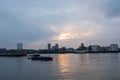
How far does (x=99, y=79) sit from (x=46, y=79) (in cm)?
868

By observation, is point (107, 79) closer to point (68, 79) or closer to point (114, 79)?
point (114, 79)

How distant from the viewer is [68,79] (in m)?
38.6

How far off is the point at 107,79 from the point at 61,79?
23.6ft

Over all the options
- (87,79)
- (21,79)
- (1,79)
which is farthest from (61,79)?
(1,79)

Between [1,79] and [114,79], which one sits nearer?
[114,79]

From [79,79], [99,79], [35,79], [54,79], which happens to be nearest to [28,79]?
[35,79]

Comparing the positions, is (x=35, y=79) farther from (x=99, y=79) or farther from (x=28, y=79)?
(x=99, y=79)

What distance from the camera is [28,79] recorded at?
130 feet

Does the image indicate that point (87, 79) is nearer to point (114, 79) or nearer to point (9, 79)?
point (114, 79)

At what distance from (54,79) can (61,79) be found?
4.79ft

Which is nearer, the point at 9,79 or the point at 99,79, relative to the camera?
the point at 99,79

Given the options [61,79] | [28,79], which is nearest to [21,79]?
[28,79]

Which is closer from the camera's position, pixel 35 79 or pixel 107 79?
pixel 107 79

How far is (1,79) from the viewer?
40312mm
